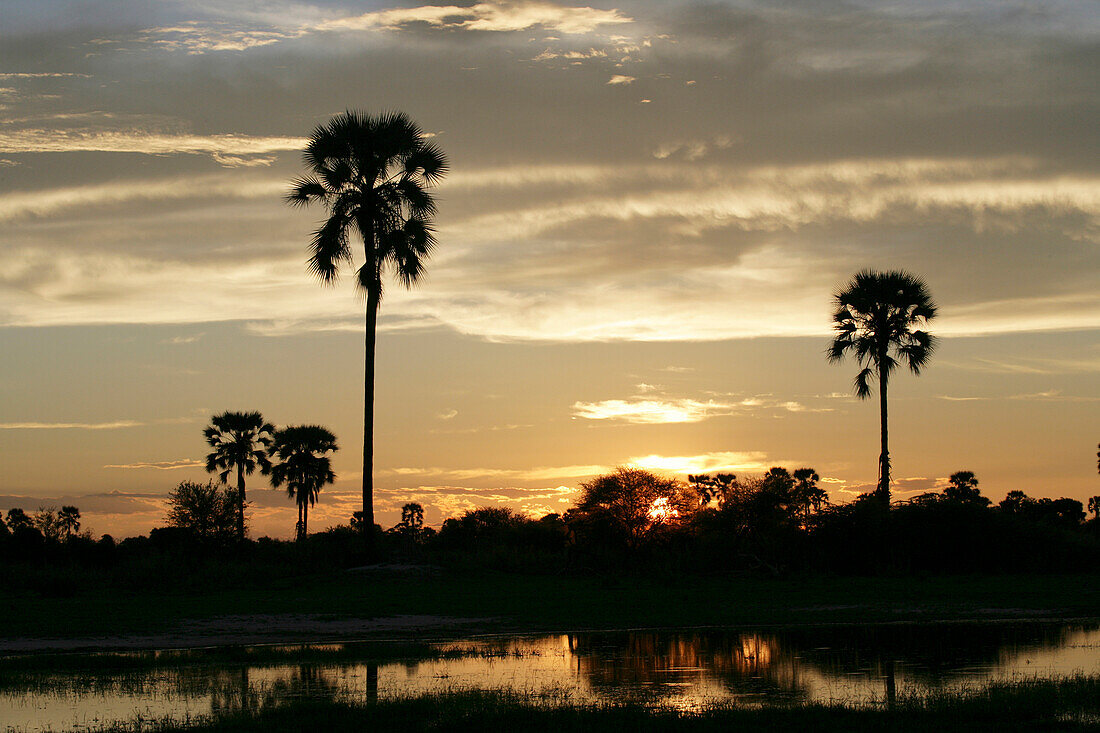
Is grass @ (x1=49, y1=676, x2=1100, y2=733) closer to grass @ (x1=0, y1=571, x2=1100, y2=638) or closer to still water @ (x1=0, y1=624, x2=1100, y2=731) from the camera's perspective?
still water @ (x1=0, y1=624, x2=1100, y2=731)

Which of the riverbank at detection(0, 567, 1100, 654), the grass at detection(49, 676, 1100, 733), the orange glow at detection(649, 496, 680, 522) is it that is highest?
the orange glow at detection(649, 496, 680, 522)

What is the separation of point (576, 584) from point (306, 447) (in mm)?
33174

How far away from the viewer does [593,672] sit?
1670 centimetres

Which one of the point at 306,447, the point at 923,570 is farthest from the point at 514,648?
the point at 306,447

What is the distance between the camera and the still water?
46.1 ft

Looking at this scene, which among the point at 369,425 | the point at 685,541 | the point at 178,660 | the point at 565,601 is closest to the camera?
the point at 178,660

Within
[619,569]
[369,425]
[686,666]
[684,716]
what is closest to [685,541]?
[619,569]

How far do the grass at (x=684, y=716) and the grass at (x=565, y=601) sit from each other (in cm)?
1098

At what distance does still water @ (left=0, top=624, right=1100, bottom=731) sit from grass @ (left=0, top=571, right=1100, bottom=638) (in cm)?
305

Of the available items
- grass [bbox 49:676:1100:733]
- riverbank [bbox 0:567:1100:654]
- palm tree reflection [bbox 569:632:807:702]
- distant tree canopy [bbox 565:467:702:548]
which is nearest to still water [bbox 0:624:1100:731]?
palm tree reflection [bbox 569:632:807:702]

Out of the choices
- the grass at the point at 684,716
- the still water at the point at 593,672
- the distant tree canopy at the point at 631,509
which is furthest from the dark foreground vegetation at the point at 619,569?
the grass at the point at 684,716

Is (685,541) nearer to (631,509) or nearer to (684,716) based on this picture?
(631,509)

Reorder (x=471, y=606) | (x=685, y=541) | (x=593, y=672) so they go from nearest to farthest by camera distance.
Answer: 1. (x=593, y=672)
2. (x=471, y=606)
3. (x=685, y=541)

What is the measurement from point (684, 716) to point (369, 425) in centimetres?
2524
